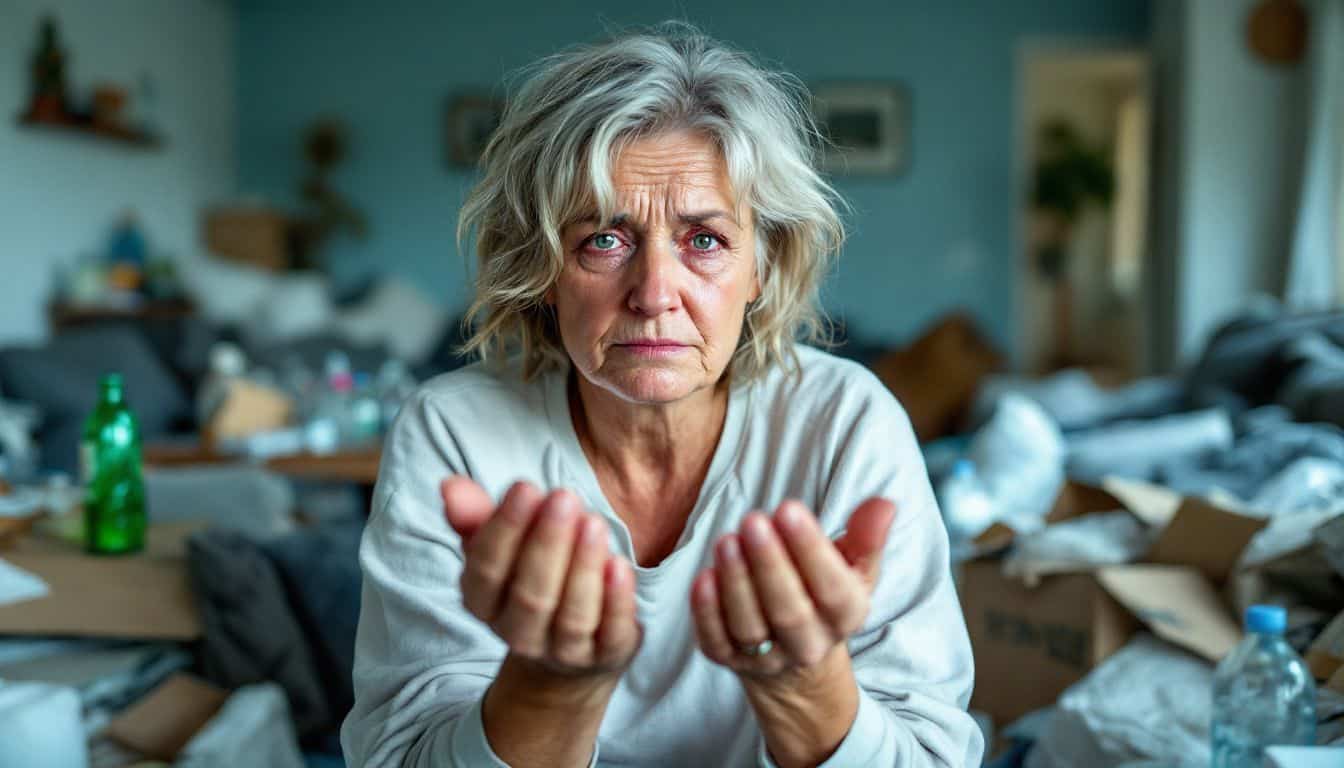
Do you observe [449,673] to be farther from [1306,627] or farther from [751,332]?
[1306,627]

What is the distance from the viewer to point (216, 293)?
556 centimetres

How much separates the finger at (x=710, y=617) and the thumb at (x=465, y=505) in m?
0.14

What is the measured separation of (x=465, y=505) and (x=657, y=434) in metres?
0.47

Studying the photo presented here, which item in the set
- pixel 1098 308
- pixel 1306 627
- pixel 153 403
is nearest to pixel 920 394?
pixel 153 403

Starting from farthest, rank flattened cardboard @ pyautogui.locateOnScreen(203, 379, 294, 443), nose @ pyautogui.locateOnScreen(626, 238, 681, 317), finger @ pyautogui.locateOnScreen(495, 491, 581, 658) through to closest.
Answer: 1. flattened cardboard @ pyautogui.locateOnScreen(203, 379, 294, 443)
2. nose @ pyautogui.locateOnScreen(626, 238, 681, 317)
3. finger @ pyautogui.locateOnScreen(495, 491, 581, 658)

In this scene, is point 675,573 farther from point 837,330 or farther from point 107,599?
point 837,330

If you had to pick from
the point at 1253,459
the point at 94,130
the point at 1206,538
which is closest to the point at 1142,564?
Result: the point at 1206,538

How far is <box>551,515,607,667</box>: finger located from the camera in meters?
0.72

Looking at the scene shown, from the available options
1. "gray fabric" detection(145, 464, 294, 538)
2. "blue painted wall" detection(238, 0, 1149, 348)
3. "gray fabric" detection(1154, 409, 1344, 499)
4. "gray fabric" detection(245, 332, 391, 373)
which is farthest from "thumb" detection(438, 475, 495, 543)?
"blue painted wall" detection(238, 0, 1149, 348)

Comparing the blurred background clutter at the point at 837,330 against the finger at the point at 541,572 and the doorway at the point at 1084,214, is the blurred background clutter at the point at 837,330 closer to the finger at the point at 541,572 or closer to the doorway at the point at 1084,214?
the doorway at the point at 1084,214

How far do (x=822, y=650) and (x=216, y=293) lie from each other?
5.31m

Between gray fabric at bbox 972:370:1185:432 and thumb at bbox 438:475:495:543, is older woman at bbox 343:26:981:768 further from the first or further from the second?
gray fabric at bbox 972:370:1185:432

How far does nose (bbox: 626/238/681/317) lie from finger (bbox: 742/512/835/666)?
38cm

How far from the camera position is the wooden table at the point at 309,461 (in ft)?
9.73
